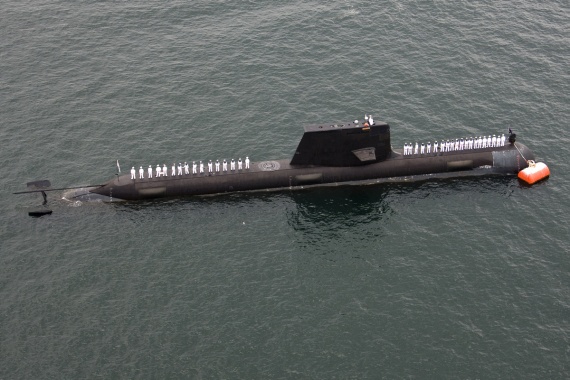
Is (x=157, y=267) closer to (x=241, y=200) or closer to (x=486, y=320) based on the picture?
(x=241, y=200)

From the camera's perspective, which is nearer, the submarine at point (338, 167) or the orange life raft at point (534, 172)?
the submarine at point (338, 167)

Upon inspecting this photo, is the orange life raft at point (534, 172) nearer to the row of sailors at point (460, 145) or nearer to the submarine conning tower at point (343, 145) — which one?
the row of sailors at point (460, 145)

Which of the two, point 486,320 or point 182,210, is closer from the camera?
point 486,320

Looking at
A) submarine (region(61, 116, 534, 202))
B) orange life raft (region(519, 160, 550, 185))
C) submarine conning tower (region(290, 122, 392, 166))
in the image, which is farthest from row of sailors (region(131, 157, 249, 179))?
orange life raft (region(519, 160, 550, 185))

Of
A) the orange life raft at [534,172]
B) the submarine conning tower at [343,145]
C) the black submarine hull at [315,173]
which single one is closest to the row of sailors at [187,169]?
the black submarine hull at [315,173]

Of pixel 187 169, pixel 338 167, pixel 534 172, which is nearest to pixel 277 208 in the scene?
pixel 338 167

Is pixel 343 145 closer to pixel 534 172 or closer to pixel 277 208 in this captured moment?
pixel 277 208

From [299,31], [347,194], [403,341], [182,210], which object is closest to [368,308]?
[403,341]
